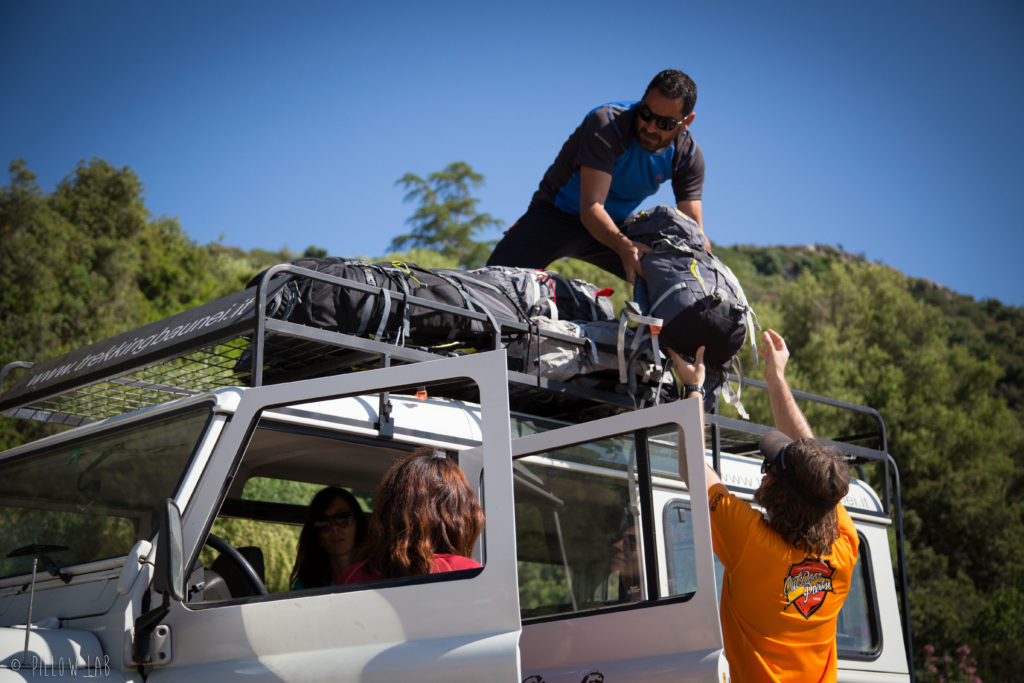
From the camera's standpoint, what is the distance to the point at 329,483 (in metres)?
4.39

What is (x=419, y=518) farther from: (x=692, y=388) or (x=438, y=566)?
(x=692, y=388)

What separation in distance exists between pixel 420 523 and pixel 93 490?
4.39ft

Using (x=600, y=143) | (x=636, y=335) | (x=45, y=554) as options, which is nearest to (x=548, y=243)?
(x=600, y=143)

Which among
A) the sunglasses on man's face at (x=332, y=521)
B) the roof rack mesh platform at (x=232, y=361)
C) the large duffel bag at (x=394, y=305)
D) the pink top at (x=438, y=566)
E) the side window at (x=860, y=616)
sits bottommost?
the side window at (x=860, y=616)

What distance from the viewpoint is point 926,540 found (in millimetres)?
22531

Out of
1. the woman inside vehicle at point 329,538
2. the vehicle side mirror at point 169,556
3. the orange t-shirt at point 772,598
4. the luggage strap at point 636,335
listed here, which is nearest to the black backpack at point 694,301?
the luggage strap at point 636,335

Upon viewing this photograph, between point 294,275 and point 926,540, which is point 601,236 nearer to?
point 294,275

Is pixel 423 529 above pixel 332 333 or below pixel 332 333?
below

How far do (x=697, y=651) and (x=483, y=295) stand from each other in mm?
1759

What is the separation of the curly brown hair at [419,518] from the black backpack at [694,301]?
1.56 m

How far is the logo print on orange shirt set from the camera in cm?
310

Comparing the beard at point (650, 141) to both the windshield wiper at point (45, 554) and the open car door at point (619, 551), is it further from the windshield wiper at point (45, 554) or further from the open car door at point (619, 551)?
the windshield wiper at point (45, 554)

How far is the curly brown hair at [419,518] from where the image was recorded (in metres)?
2.60

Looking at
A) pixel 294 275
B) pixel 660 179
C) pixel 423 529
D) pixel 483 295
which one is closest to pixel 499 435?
pixel 423 529
